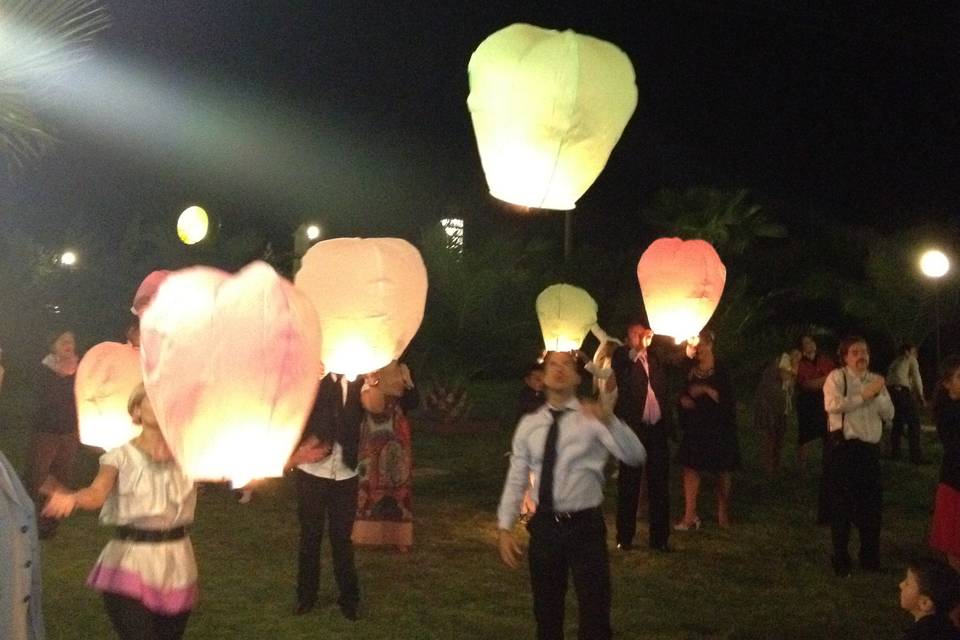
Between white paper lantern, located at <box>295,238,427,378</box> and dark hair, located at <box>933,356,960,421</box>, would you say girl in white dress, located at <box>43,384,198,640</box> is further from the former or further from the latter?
dark hair, located at <box>933,356,960,421</box>

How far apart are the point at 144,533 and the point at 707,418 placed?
625 centimetres

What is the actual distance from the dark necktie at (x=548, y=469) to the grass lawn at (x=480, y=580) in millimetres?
1815

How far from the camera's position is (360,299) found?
17.4 ft

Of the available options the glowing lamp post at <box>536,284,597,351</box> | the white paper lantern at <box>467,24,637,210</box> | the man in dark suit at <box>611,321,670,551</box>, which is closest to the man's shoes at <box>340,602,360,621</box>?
the man in dark suit at <box>611,321,670,551</box>

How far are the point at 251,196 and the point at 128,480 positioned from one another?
57.7ft

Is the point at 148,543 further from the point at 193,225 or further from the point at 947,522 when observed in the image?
the point at 193,225

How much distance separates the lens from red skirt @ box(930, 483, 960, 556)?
7.10m

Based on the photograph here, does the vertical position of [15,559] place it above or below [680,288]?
below

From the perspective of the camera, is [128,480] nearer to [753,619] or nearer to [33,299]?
[753,619]

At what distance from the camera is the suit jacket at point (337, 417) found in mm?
6863


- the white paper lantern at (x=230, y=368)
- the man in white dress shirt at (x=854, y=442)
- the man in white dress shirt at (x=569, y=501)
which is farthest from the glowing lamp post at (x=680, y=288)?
the white paper lantern at (x=230, y=368)

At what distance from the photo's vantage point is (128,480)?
4.65 m

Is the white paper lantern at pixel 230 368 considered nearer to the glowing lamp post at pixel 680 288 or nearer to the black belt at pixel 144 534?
the black belt at pixel 144 534

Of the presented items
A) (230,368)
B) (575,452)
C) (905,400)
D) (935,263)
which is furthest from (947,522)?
(905,400)
